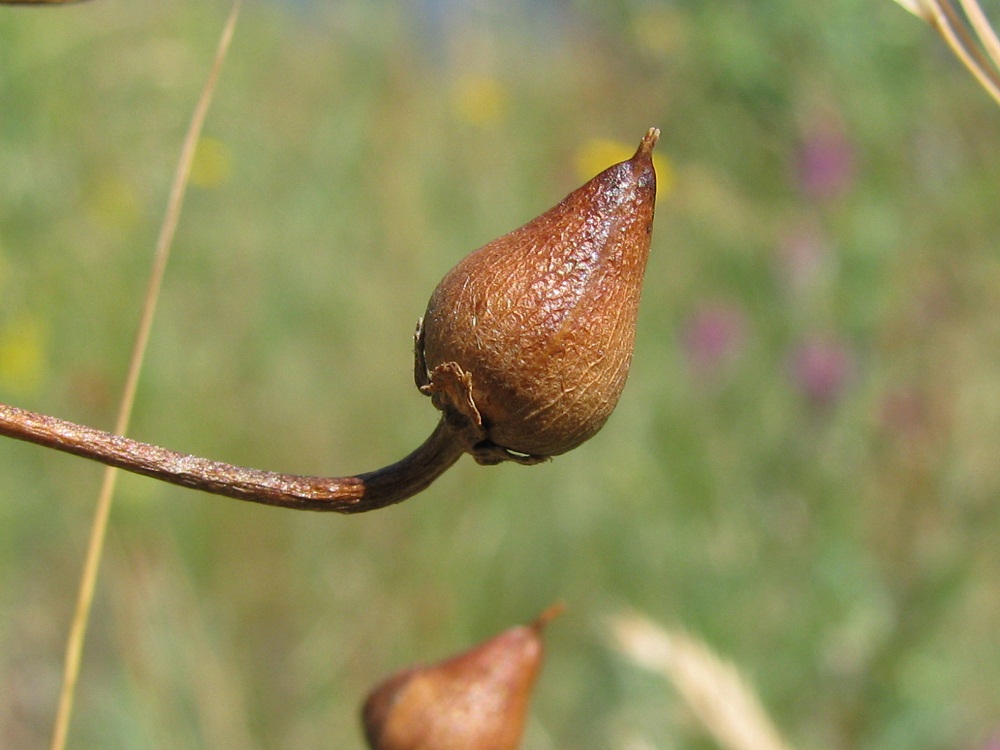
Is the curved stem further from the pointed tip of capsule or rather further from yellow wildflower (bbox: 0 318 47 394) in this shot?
yellow wildflower (bbox: 0 318 47 394)

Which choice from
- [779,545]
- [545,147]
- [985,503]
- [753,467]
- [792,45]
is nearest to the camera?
[985,503]

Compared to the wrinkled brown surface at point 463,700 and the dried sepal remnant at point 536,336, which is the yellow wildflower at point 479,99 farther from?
the dried sepal remnant at point 536,336

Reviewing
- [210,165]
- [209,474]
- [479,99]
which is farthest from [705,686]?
[479,99]

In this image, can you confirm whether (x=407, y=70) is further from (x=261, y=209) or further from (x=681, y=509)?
(x=681, y=509)

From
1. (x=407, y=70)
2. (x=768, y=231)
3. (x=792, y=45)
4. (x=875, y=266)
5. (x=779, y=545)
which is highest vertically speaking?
(x=407, y=70)

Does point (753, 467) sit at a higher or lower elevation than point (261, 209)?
lower

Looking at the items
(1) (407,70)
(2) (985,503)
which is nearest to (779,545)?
(2) (985,503)

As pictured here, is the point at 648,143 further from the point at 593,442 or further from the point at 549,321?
the point at 593,442

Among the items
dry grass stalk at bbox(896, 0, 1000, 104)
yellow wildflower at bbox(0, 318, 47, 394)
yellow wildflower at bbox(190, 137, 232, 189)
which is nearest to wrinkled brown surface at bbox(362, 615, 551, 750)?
dry grass stalk at bbox(896, 0, 1000, 104)
